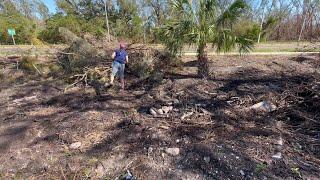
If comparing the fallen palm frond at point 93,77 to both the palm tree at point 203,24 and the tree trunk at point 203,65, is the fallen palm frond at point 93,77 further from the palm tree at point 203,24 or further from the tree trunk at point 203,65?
the tree trunk at point 203,65

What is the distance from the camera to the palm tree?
7492 mm

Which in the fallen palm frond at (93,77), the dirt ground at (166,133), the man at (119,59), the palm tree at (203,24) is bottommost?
the dirt ground at (166,133)

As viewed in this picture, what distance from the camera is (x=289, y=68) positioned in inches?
381

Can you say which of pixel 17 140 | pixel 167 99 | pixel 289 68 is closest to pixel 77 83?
pixel 167 99

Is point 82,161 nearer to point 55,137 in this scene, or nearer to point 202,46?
point 55,137

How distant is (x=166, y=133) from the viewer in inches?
177

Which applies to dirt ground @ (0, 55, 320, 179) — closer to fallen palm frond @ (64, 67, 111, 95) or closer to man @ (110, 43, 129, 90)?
fallen palm frond @ (64, 67, 111, 95)

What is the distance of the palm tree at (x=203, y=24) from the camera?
24.6 feet

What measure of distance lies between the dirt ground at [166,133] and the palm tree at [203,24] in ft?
4.36

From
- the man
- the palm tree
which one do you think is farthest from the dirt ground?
the palm tree

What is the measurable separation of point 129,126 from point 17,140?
1.97m

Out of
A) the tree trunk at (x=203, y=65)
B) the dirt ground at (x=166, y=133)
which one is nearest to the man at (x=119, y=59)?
the dirt ground at (x=166, y=133)

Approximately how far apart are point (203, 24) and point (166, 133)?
4263 mm

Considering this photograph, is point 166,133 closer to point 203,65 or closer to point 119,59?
point 119,59
